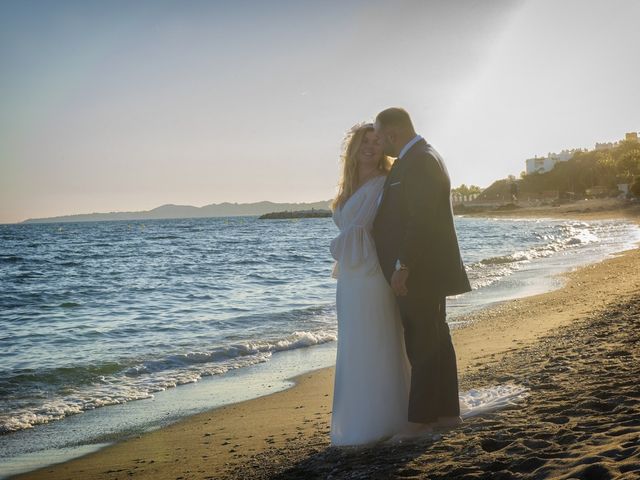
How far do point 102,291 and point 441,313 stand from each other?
15.8 metres

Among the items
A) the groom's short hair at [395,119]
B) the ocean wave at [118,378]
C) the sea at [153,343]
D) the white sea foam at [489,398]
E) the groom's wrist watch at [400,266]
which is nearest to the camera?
the groom's wrist watch at [400,266]

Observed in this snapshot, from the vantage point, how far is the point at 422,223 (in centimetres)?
422

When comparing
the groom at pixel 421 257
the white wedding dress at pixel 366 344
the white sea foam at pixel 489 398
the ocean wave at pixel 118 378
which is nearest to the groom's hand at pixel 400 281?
the groom at pixel 421 257

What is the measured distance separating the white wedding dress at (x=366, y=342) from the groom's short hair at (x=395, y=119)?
373mm

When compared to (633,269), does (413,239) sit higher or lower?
higher

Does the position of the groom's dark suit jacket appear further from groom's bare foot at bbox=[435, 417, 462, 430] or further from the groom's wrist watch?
groom's bare foot at bbox=[435, 417, 462, 430]

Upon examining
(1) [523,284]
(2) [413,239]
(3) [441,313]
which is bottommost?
(1) [523,284]

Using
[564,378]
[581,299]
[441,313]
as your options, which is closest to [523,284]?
[581,299]

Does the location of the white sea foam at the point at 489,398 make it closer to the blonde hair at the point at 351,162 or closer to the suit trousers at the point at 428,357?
the suit trousers at the point at 428,357

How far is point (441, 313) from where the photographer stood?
14.5 ft

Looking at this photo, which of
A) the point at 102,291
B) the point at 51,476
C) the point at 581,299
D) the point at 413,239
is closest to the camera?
the point at 413,239

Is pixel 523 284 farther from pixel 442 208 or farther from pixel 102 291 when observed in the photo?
pixel 442 208

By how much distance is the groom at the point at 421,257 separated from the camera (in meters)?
4.22

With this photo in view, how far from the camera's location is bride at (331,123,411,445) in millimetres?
4488
